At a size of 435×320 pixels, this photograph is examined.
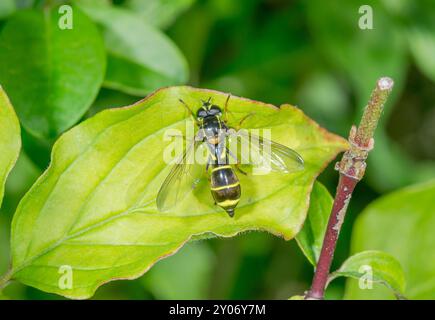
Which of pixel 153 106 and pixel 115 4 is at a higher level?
pixel 115 4

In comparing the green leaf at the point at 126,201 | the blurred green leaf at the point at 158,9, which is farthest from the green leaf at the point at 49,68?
the blurred green leaf at the point at 158,9

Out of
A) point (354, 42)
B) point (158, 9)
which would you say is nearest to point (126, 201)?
point (158, 9)

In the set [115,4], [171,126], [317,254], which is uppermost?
[115,4]

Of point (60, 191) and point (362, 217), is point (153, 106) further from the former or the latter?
point (362, 217)

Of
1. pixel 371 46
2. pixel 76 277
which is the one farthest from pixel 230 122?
pixel 371 46

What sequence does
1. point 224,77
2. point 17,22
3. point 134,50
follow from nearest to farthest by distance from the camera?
point 17,22 → point 134,50 → point 224,77

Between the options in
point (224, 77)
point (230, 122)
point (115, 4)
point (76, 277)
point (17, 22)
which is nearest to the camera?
point (76, 277)
